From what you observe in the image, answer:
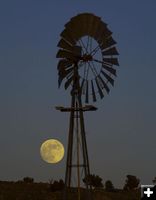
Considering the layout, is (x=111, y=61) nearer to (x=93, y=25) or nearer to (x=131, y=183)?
(x=93, y=25)

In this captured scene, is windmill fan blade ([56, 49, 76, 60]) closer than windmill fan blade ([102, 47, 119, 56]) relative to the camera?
No

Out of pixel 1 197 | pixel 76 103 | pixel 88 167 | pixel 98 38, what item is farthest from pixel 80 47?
pixel 1 197

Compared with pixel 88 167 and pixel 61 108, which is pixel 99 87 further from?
pixel 88 167

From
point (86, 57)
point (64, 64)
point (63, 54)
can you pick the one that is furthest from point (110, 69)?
point (63, 54)

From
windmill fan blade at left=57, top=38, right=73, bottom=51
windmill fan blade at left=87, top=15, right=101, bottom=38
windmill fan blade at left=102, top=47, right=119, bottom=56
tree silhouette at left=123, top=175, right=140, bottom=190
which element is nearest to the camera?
windmill fan blade at left=87, top=15, right=101, bottom=38

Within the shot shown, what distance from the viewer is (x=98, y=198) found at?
51.3m

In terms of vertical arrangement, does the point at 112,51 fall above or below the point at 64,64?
above

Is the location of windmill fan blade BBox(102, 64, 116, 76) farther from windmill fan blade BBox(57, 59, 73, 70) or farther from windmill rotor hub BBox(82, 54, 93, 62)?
windmill fan blade BBox(57, 59, 73, 70)

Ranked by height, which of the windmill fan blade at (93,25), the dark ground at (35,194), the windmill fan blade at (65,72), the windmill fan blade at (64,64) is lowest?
the dark ground at (35,194)

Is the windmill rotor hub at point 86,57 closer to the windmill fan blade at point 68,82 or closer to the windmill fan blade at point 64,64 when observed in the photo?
the windmill fan blade at point 64,64

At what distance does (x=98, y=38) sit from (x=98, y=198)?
77.5 ft

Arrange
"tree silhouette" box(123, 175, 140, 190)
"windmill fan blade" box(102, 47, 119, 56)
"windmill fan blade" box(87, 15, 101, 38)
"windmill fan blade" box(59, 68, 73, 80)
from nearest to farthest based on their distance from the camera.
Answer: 1. "windmill fan blade" box(87, 15, 101, 38)
2. "windmill fan blade" box(102, 47, 119, 56)
3. "windmill fan blade" box(59, 68, 73, 80)
4. "tree silhouette" box(123, 175, 140, 190)

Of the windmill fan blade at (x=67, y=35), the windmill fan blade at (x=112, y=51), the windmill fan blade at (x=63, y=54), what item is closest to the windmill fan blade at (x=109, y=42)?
the windmill fan blade at (x=112, y=51)

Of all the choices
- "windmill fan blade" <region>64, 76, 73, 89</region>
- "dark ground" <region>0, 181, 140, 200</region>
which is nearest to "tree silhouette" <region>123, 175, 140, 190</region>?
"dark ground" <region>0, 181, 140, 200</region>
